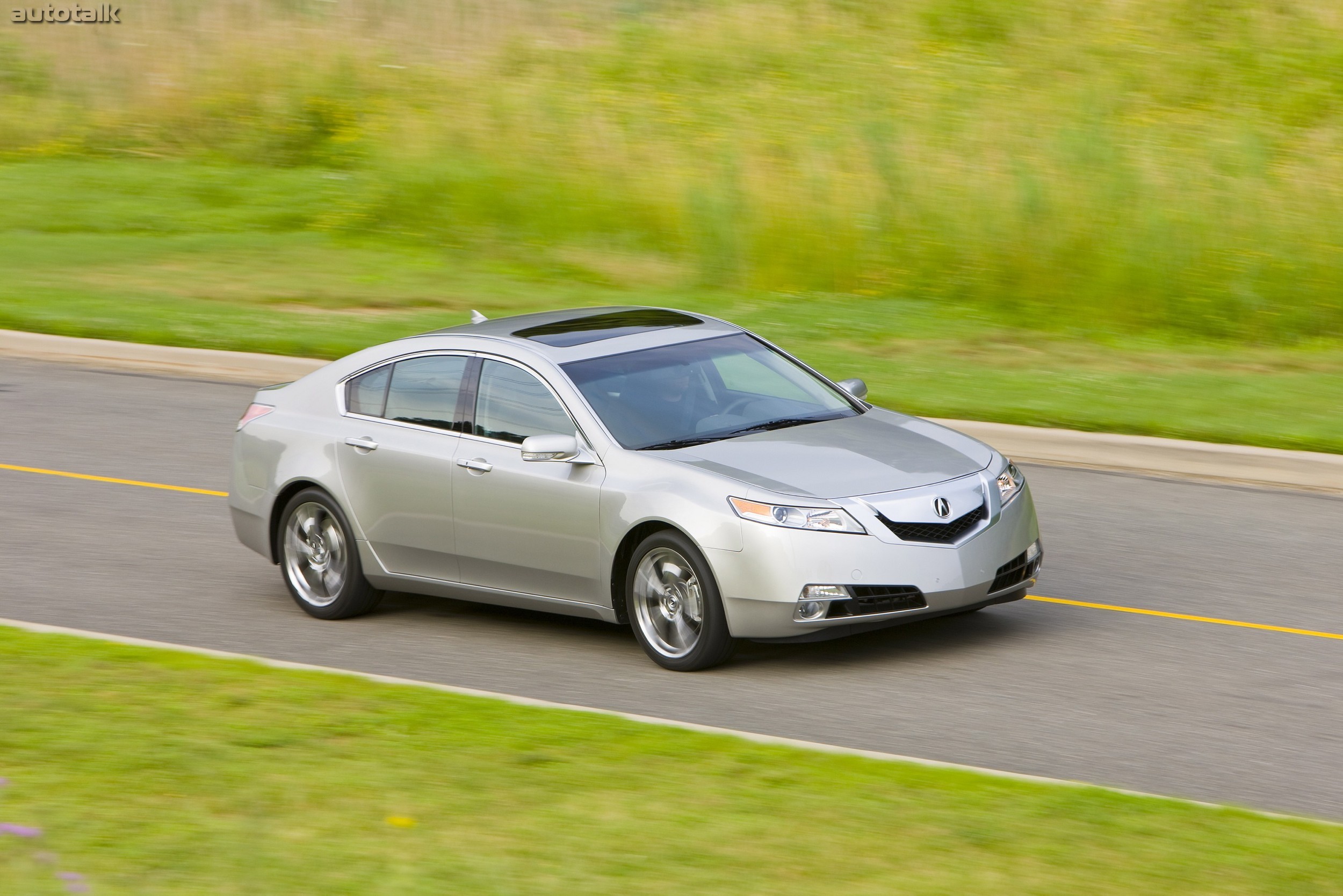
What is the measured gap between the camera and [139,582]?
10.2 metres

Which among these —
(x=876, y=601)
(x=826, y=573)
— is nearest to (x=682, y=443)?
(x=826, y=573)

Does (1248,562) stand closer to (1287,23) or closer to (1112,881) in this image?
(1112,881)

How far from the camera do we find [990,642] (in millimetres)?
8664

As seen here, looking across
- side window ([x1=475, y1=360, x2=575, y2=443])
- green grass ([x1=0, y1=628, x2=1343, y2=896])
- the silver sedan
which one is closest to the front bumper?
the silver sedan

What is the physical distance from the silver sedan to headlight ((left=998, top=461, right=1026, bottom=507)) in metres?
0.02

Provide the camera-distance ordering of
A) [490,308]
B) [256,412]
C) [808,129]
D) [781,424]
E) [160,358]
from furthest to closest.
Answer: [808,129], [490,308], [160,358], [256,412], [781,424]

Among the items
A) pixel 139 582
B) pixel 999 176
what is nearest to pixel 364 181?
pixel 999 176

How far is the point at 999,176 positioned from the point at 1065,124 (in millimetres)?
2319

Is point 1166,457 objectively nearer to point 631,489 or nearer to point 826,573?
point 826,573

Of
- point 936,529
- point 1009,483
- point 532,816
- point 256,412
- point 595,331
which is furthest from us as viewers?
point 256,412

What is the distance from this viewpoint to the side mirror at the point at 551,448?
27.7 feet

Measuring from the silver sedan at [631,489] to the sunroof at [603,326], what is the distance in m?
0.02

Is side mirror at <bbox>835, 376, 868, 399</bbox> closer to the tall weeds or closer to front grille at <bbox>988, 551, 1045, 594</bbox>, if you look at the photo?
front grille at <bbox>988, 551, 1045, 594</bbox>

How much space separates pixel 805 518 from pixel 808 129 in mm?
16243
